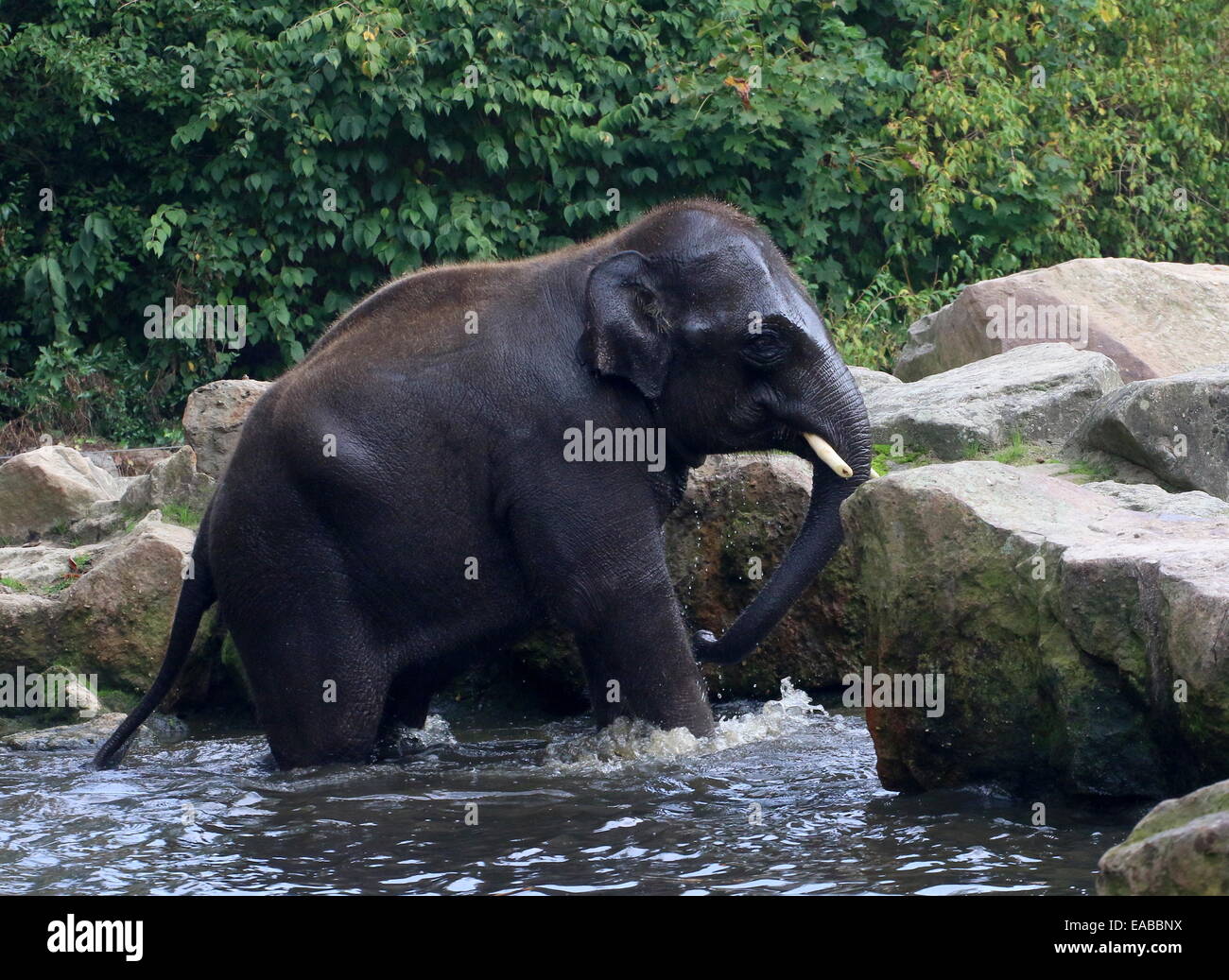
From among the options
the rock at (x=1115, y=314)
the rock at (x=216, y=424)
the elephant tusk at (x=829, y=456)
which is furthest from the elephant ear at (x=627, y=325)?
the rock at (x=1115, y=314)

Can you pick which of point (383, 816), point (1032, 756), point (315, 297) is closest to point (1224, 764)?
point (1032, 756)

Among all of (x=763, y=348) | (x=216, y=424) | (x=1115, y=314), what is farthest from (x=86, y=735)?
(x=1115, y=314)

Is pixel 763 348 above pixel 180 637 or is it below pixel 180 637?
above

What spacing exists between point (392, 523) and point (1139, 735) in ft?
8.75

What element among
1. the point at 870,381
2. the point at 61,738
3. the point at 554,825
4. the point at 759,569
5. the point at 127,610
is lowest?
the point at 554,825

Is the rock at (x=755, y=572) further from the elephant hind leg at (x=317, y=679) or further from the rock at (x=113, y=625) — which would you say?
the rock at (x=113, y=625)

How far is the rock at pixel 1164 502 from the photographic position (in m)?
5.26

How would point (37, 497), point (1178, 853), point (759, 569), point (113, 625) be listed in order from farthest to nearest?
1. point (37, 497)
2. point (113, 625)
3. point (759, 569)
4. point (1178, 853)

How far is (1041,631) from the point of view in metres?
4.57

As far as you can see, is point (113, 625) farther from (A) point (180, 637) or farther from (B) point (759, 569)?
(B) point (759, 569)

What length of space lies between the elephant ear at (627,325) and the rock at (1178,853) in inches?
109

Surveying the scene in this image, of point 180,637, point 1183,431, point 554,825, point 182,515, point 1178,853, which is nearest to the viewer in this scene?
point 1178,853

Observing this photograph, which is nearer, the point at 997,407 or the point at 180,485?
the point at 997,407

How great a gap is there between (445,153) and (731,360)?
7.64 meters
